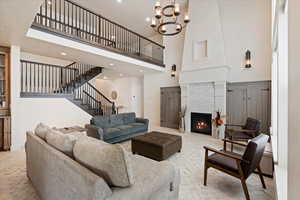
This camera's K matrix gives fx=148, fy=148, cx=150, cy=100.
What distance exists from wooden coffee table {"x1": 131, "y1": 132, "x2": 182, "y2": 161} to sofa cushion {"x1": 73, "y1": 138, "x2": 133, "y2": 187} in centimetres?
199

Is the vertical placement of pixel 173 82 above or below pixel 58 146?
above

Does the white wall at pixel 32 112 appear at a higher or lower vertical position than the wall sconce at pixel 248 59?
lower

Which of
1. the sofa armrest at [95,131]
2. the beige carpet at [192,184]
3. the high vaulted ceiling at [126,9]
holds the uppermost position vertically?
the high vaulted ceiling at [126,9]

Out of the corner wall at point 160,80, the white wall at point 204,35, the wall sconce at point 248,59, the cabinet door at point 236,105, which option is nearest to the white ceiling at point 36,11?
the corner wall at point 160,80

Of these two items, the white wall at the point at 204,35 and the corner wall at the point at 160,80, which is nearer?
the white wall at the point at 204,35

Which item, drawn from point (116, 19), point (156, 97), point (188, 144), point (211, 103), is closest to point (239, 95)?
point (211, 103)

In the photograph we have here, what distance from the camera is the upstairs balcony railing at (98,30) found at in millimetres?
4920

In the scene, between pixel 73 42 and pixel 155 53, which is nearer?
pixel 73 42

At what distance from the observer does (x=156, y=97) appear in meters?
7.78

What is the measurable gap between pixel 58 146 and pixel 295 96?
6.73ft

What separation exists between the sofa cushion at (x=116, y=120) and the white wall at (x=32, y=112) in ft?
5.19

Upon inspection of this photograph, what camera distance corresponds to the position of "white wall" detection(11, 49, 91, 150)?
12.6 feet

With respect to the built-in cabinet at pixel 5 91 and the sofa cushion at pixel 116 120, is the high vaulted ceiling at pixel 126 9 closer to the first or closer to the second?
the built-in cabinet at pixel 5 91

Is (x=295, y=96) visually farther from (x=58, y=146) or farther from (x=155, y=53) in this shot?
(x=155, y=53)
